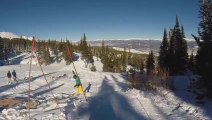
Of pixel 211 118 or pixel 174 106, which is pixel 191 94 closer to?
pixel 174 106

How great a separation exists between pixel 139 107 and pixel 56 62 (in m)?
91.3

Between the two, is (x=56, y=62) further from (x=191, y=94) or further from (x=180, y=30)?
(x=191, y=94)

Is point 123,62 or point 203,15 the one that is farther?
point 123,62

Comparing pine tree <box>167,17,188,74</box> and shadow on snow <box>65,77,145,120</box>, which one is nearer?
shadow on snow <box>65,77,145,120</box>

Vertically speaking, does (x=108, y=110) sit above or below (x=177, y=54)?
below

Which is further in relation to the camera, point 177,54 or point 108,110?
point 177,54

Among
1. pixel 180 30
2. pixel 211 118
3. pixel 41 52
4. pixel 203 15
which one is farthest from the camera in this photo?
pixel 41 52

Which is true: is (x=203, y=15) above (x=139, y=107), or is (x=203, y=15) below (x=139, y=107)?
above

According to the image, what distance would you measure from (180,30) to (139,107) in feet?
122

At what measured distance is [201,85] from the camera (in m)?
15.7

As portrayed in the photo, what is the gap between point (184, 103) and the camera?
14969 millimetres

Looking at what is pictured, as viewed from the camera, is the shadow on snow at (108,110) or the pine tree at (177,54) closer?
the shadow on snow at (108,110)

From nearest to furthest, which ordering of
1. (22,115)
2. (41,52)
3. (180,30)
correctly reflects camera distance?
(22,115) < (180,30) < (41,52)

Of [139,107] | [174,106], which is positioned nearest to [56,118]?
[139,107]
